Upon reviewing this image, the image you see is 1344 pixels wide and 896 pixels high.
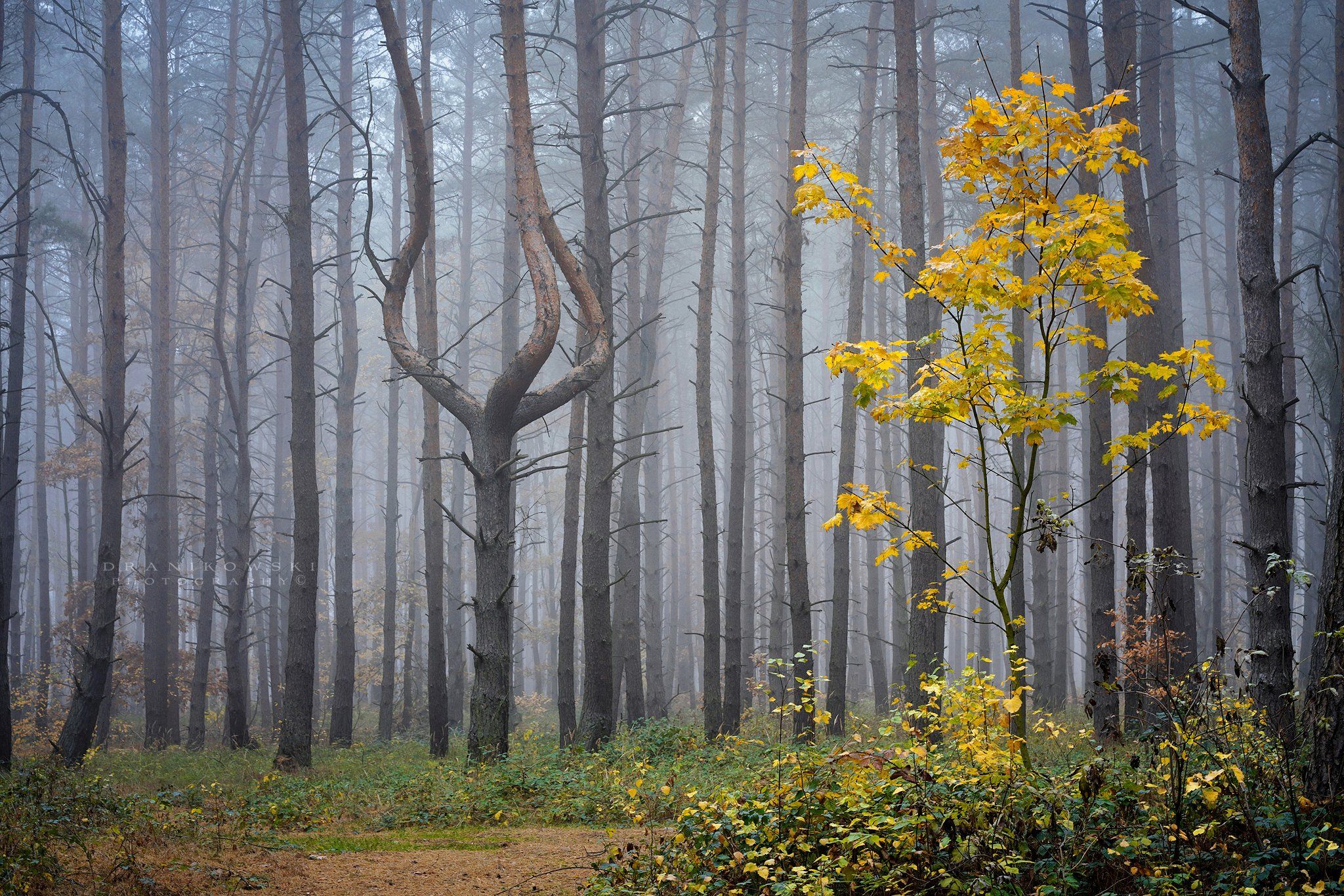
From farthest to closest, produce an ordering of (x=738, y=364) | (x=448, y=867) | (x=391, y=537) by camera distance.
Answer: (x=391, y=537), (x=738, y=364), (x=448, y=867)

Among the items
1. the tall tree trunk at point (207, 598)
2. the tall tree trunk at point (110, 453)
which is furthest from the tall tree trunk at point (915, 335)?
the tall tree trunk at point (207, 598)

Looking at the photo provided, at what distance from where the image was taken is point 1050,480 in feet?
75.7

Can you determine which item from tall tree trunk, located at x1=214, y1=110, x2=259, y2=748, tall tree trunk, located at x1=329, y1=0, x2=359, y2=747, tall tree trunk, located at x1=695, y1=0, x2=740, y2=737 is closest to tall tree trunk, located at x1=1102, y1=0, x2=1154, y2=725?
tall tree trunk, located at x1=695, y1=0, x2=740, y2=737

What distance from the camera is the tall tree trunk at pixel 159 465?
15703 millimetres

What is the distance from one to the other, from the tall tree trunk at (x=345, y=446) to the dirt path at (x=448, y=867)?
9987 mm

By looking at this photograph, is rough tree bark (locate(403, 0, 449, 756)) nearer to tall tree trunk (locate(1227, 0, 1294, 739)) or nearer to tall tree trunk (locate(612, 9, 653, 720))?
tall tree trunk (locate(612, 9, 653, 720))

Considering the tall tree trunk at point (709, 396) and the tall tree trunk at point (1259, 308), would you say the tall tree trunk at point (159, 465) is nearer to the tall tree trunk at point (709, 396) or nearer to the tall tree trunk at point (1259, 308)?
the tall tree trunk at point (709, 396)

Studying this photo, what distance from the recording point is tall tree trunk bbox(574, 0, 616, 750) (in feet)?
39.4

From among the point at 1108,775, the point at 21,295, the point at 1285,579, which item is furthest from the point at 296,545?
the point at 1285,579

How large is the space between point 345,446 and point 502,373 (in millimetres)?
9291

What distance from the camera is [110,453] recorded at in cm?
1132

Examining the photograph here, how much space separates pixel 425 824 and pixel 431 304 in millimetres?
9598

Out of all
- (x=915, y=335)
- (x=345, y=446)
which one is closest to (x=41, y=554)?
(x=345, y=446)

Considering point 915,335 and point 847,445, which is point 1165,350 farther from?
point 847,445
